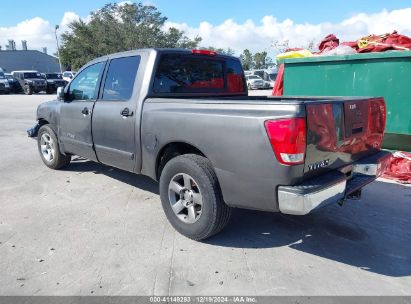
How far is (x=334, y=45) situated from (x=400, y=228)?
4.37 meters

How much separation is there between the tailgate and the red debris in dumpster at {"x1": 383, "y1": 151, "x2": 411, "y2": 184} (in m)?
2.03

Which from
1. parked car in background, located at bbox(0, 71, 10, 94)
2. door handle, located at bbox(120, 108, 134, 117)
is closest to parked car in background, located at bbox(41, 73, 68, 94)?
parked car in background, located at bbox(0, 71, 10, 94)

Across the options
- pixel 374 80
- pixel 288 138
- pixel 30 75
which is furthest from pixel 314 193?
pixel 30 75

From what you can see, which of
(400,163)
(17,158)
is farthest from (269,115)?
(17,158)

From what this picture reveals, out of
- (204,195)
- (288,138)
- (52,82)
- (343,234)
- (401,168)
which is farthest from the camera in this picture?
(52,82)

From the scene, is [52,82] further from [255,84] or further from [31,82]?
[255,84]

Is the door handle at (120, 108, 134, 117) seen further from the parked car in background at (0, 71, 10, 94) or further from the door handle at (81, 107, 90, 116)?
the parked car in background at (0, 71, 10, 94)

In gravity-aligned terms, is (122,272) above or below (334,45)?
below

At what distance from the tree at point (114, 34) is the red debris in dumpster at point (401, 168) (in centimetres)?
4566

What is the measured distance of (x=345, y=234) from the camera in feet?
12.4

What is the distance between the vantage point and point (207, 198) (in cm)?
328

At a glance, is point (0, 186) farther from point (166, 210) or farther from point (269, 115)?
point (269, 115)

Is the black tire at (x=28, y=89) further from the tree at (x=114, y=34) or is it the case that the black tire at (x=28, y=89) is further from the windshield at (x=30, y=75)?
the tree at (x=114, y=34)

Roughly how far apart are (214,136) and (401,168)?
383 centimetres
